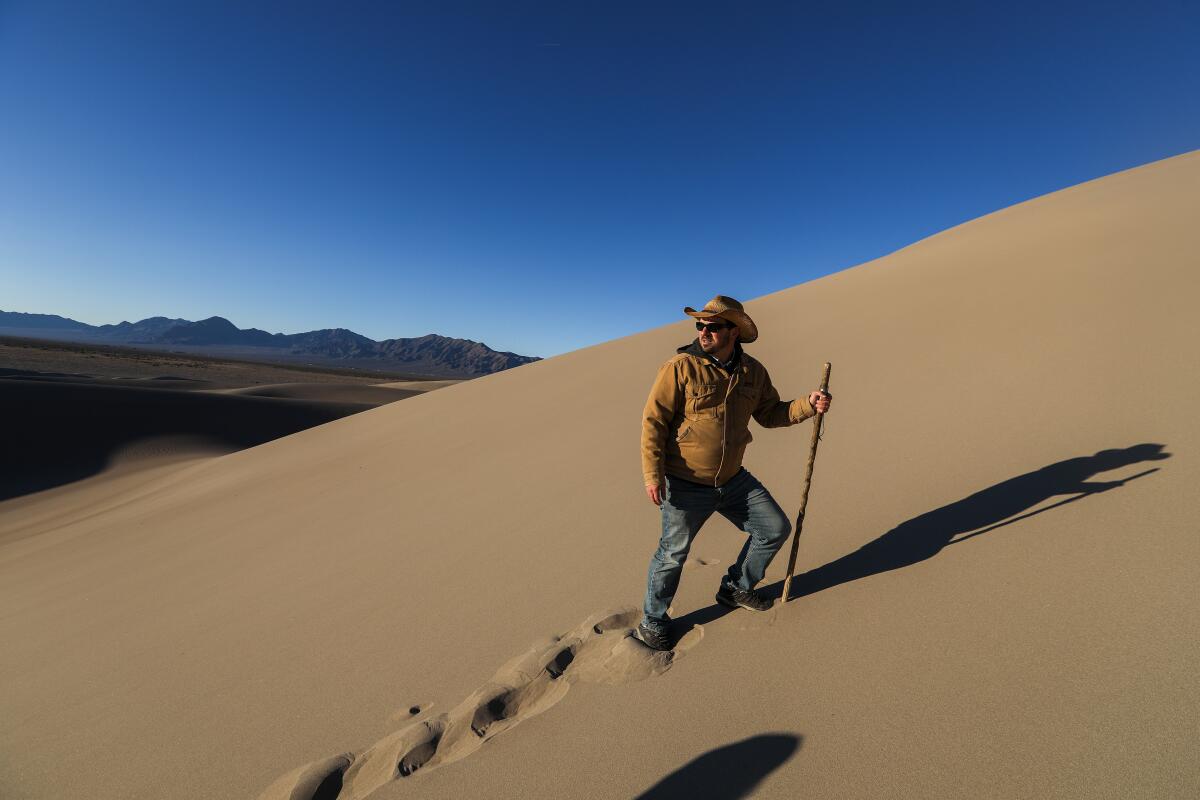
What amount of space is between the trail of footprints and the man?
16cm

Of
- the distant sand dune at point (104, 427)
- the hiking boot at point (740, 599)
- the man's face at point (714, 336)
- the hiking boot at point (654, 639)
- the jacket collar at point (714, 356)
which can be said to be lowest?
the distant sand dune at point (104, 427)

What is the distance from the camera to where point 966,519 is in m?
2.55

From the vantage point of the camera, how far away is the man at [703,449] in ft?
6.96

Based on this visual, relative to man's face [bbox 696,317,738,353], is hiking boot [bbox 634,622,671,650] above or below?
below

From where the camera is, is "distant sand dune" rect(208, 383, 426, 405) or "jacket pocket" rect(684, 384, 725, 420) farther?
"distant sand dune" rect(208, 383, 426, 405)

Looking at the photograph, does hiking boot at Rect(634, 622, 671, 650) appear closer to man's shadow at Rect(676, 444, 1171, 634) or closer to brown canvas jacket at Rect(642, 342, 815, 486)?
man's shadow at Rect(676, 444, 1171, 634)

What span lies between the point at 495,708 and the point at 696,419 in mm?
1395

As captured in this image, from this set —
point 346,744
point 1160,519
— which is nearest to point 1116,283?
point 1160,519

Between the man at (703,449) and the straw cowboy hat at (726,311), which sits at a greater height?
the straw cowboy hat at (726,311)

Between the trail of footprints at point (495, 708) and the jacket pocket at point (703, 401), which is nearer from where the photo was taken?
the trail of footprints at point (495, 708)

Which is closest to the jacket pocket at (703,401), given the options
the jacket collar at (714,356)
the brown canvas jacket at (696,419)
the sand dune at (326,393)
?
the brown canvas jacket at (696,419)

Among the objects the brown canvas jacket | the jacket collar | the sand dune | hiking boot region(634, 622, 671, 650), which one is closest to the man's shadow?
hiking boot region(634, 622, 671, 650)

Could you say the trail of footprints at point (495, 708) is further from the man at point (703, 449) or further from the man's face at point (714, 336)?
the man's face at point (714, 336)

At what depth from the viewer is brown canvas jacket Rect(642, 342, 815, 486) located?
2.12 metres
